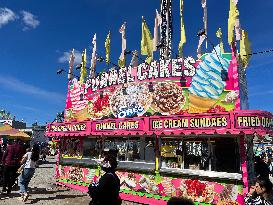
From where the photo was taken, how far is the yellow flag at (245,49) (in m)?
14.3

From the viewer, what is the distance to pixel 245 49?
14.5 m

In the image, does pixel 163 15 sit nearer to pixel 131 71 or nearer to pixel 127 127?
pixel 131 71

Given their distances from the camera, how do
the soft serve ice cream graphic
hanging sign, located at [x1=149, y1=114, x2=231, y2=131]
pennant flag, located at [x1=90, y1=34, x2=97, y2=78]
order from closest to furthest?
hanging sign, located at [x1=149, y1=114, x2=231, y2=131], the soft serve ice cream graphic, pennant flag, located at [x1=90, y1=34, x2=97, y2=78]

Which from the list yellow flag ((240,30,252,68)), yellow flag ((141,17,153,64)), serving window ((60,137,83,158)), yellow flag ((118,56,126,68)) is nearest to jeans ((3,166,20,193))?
serving window ((60,137,83,158))

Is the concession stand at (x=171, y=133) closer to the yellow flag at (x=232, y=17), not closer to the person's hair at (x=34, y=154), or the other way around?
the yellow flag at (x=232, y=17)

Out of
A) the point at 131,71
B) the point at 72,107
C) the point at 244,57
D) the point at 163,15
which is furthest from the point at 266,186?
the point at 163,15

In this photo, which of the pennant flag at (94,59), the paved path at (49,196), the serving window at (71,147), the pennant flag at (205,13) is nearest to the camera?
A: the paved path at (49,196)

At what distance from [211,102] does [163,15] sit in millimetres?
24072

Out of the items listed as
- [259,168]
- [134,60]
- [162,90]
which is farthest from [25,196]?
[134,60]

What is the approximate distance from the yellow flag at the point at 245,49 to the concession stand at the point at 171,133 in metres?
2.21

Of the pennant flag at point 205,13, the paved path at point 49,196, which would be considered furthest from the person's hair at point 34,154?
the pennant flag at point 205,13

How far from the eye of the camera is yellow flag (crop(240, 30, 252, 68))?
14.3 meters

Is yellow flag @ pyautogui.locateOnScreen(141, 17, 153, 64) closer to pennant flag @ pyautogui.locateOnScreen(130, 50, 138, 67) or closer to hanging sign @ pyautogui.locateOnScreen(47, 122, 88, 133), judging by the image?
pennant flag @ pyautogui.locateOnScreen(130, 50, 138, 67)

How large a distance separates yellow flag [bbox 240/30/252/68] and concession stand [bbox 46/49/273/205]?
7.24 feet
